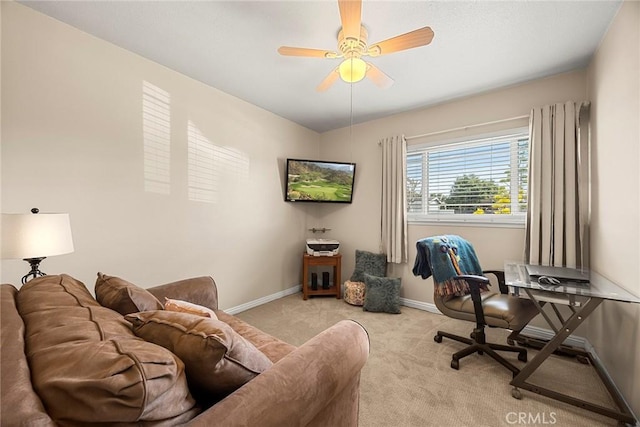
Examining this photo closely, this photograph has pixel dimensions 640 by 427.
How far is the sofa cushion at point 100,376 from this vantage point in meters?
0.51

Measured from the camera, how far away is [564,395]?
168 centimetres

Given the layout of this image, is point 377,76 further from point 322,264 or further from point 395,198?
point 322,264

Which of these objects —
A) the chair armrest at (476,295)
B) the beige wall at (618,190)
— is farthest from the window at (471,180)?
the chair armrest at (476,295)

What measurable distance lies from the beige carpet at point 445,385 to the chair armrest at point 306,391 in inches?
25.4

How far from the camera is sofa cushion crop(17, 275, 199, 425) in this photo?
0.51 metres

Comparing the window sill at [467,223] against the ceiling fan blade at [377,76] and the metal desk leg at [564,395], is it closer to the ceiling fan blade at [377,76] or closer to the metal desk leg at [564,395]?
the metal desk leg at [564,395]

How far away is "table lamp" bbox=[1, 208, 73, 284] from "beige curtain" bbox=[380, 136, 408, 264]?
10.1 ft

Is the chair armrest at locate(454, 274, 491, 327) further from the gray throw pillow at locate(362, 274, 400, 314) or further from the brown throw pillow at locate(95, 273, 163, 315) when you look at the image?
the brown throw pillow at locate(95, 273, 163, 315)

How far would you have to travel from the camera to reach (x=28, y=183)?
5.93 ft

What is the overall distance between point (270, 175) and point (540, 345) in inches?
132

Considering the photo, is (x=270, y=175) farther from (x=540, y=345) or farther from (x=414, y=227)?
(x=540, y=345)

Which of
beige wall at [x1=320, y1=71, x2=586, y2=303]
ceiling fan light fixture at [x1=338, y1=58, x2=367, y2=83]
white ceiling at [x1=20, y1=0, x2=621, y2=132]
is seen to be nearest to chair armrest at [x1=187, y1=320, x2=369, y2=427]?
ceiling fan light fixture at [x1=338, y1=58, x2=367, y2=83]

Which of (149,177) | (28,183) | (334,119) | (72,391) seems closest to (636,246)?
(72,391)

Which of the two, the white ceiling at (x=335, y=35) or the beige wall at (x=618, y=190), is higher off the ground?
the white ceiling at (x=335, y=35)
